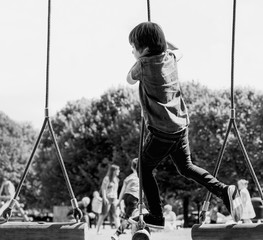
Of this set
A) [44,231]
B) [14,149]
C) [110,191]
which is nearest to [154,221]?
[44,231]

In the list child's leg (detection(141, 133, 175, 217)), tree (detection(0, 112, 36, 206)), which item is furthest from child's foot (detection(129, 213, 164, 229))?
tree (detection(0, 112, 36, 206))

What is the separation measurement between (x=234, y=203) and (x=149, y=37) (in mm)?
1489

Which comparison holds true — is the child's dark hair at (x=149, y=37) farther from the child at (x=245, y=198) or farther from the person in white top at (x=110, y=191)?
the child at (x=245, y=198)

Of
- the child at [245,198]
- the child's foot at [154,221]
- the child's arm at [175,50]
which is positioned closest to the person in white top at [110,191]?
the child at [245,198]

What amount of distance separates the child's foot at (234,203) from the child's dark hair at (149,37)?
1.28 metres

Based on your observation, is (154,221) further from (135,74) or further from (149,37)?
(149,37)

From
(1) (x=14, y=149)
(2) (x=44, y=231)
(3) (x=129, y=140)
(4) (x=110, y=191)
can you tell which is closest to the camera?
(2) (x=44, y=231)

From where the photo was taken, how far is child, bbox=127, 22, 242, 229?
5340 millimetres

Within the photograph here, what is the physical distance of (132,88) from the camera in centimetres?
5100

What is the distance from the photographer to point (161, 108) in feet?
17.5

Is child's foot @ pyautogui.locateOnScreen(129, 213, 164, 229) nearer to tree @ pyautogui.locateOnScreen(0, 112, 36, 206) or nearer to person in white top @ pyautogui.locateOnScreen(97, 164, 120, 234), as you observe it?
person in white top @ pyautogui.locateOnScreen(97, 164, 120, 234)

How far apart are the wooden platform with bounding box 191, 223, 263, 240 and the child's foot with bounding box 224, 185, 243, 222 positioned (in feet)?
0.32

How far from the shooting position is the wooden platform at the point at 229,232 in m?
5.17

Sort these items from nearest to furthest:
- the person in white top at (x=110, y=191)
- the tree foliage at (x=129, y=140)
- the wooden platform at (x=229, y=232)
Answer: the wooden platform at (x=229, y=232)
the person in white top at (x=110, y=191)
the tree foliage at (x=129, y=140)
